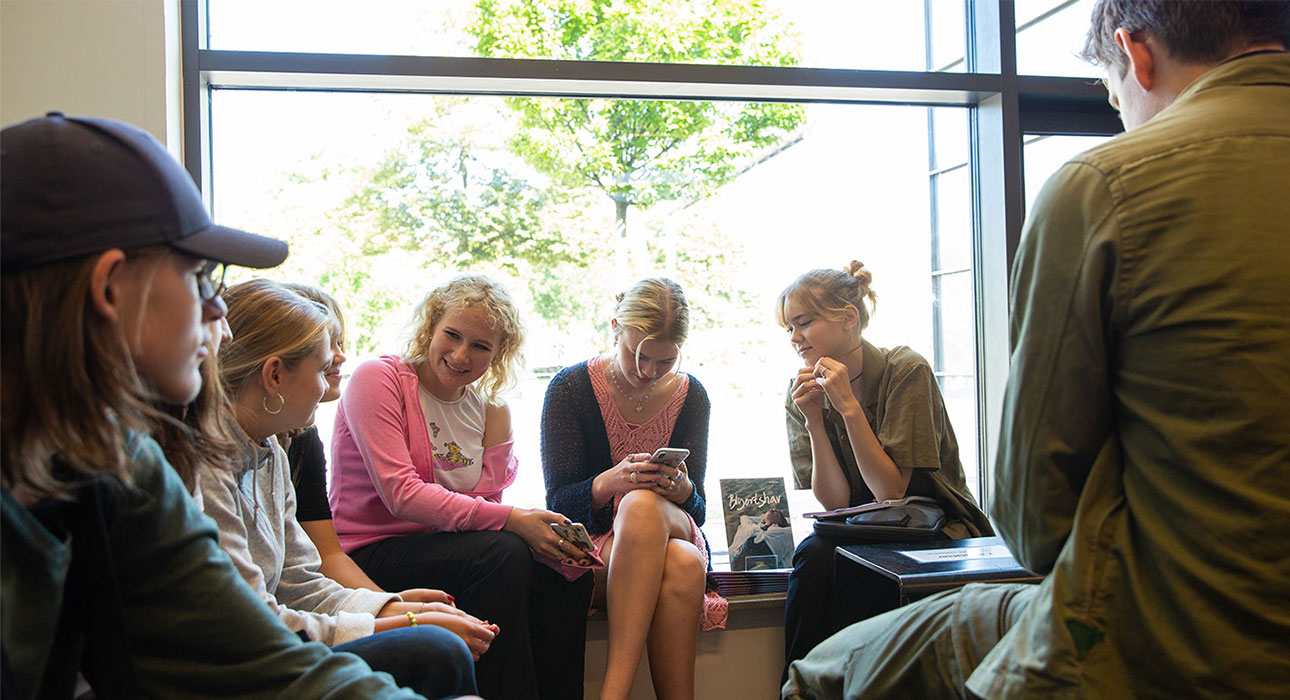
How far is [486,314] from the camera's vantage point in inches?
91.5

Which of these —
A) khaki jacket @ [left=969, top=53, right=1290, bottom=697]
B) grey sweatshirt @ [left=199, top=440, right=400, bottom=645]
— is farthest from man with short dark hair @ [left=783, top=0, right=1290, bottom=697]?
grey sweatshirt @ [left=199, top=440, right=400, bottom=645]

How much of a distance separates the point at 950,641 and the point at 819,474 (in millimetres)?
1269

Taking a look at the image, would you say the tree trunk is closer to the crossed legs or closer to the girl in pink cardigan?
the girl in pink cardigan

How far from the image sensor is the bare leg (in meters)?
2.30

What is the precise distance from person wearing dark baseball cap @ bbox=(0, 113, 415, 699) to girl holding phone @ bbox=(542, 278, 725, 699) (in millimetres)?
1326

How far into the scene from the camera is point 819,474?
100 inches

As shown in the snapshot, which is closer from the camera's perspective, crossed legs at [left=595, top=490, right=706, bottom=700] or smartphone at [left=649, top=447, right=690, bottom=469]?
crossed legs at [left=595, top=490, right=706, bottom=700]

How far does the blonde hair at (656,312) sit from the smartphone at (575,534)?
1.82 ft

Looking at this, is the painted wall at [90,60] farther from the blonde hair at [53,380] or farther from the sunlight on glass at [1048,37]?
the sunlight on glass at [1048,37]

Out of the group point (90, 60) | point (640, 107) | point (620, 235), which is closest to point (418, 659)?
point (620, 235)

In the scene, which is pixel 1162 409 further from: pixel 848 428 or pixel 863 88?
pixel 863 88

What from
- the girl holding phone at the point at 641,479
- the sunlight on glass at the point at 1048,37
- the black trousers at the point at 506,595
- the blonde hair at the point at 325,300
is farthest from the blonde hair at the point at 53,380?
the sunlight on glass at the point at 1048,37

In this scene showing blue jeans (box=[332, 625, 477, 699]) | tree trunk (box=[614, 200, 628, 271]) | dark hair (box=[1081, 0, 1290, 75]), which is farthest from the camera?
tree trunk (box=[614, 200, 628, 271])

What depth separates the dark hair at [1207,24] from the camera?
46.0 inches
